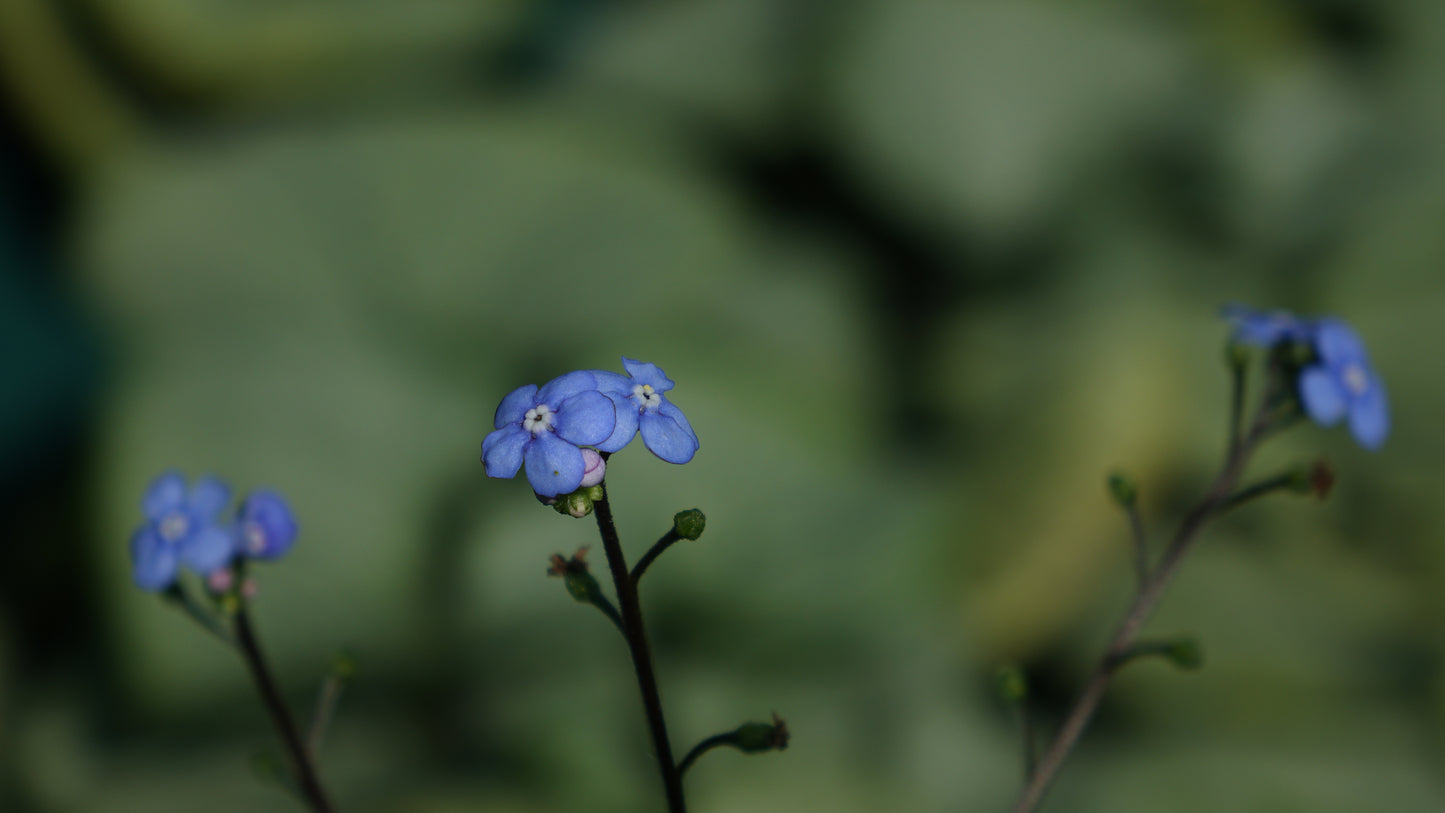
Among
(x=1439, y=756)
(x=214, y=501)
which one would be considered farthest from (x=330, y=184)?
(x=1439, y=756)

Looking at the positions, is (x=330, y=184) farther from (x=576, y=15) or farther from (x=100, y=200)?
(x=576, y=15)

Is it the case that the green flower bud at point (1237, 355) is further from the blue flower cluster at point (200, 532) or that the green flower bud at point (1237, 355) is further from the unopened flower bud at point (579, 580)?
the blue flower cluster at point (200, 532)

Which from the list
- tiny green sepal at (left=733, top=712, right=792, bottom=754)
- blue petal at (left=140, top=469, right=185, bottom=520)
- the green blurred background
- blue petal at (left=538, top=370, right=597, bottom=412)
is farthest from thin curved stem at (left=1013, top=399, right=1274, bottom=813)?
the green blurred background

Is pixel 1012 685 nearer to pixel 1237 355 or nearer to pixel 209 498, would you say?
pixel 1237 355

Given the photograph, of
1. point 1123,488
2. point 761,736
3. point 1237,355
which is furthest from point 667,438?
point 1237,355

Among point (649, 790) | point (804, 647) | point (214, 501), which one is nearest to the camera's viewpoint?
point (214, 501)
